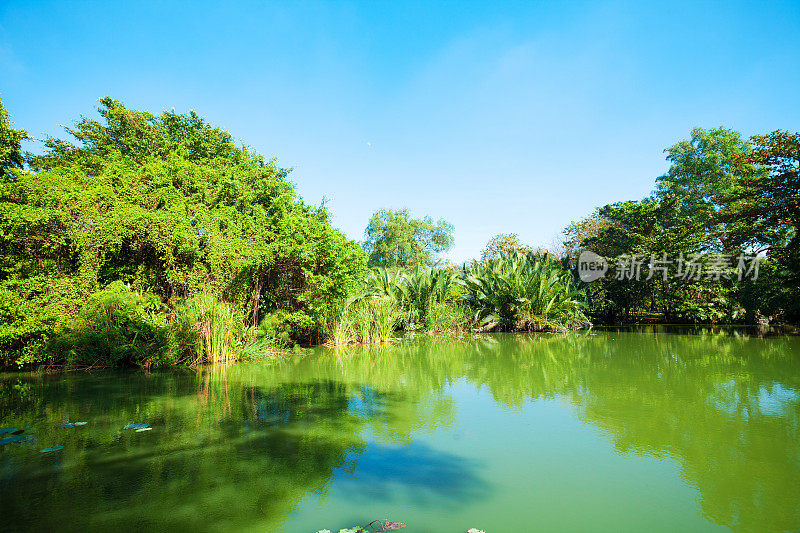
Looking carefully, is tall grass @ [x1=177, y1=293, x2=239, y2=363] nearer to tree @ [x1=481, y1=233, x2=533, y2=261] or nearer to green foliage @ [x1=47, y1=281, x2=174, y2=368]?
green foliage @ [x1=47, y1=281, x2=174, y2=368]

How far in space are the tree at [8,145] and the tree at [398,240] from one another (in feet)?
76.4

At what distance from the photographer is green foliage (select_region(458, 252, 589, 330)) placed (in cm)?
1312

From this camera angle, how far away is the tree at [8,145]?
7.56 metres

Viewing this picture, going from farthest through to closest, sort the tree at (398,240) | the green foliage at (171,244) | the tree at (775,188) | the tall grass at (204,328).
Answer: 1. the tree at (398,240)
2. the tree at (775,188)
3. the tall grass at (204,328)
4. the green foliage at (171,244)

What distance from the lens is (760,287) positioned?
→ 1181 cm

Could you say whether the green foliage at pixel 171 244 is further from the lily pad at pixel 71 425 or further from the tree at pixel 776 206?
the tree at pixel 776 206

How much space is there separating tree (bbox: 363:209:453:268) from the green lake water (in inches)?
1022

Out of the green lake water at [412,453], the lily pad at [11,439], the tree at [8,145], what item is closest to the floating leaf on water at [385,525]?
the green lake water at [412,453]

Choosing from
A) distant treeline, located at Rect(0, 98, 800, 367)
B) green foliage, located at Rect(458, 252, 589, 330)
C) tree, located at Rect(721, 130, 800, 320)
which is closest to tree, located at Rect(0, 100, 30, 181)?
distant treeline, located at Rect(0, 98, 800, 367)

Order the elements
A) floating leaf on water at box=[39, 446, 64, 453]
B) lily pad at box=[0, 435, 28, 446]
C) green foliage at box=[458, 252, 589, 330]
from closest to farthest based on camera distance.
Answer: floating leaf on water at box=[39, 446, 64, 453] → lily pad at box=[0, 435, 28, 446] → green foliage at box=[458, 252, 589, 330]

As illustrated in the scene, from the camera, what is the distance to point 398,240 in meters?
31.7

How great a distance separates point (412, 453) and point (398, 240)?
28918 mm

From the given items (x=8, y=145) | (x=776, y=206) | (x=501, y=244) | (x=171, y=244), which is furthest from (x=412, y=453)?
(x=501, y=244)

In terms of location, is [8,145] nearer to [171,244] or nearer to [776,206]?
[171,244]
